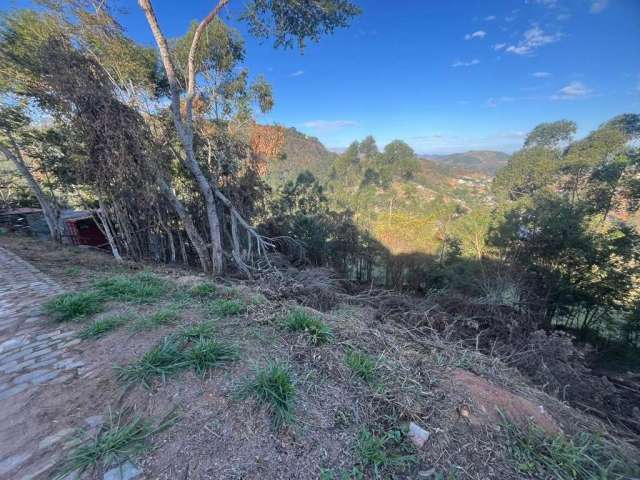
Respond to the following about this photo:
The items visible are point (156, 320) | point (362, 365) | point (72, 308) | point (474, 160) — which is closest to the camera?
point (362, 365)

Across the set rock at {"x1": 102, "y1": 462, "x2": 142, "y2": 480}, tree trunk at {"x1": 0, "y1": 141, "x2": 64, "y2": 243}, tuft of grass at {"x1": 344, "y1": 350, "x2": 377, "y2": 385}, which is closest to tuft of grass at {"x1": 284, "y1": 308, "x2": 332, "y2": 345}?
tuft of grass at {"x1": 344, "y1": 350, "x2": 377, "y2": 385}

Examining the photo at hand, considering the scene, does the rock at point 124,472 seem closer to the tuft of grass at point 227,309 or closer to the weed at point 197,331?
the weed at point 197,331

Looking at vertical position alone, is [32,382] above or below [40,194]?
below

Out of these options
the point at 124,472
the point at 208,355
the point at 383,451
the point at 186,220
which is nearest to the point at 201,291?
the point at 208,355

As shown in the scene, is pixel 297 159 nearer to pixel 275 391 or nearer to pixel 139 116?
pixel 139 116

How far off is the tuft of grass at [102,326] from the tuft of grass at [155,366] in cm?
69

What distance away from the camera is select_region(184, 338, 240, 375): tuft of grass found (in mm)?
1568

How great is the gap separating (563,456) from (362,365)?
1.03 m

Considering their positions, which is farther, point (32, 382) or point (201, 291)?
point (201, 291)

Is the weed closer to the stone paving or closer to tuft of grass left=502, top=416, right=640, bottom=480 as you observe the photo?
the stone paving

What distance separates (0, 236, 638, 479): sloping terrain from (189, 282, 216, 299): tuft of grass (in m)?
0.82

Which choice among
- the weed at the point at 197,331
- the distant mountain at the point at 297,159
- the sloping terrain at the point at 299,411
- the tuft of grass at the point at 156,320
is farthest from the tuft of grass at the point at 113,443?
the distant mountain at the point at 297,159

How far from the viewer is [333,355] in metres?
1.75

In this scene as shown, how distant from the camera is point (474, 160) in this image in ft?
146
